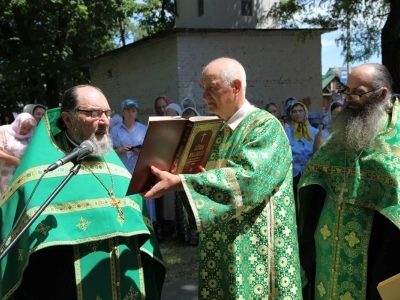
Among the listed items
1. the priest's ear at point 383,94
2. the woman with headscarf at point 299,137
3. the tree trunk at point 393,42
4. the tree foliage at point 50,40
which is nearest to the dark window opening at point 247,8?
the tree foliage at point 50,40

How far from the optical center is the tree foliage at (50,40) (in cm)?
1662

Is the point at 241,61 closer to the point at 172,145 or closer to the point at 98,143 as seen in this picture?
the point at 98,143

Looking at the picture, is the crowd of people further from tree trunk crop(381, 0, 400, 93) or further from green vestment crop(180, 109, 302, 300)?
tree trunk crop(381, 0, 400, 93)

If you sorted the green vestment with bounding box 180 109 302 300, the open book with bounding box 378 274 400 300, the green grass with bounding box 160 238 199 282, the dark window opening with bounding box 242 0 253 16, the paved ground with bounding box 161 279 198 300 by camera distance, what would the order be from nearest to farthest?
the open book with bounding box 378 274 400 300 → the green vestment with bounding box 180 109 302 300 → the paved ground with bounding box 161 279 198 300 → the green grass with bounding box 160 238 199 282 → the dark window opening with bounding box 242 0 253 16

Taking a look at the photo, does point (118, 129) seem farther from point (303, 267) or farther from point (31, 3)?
point (31, 3)

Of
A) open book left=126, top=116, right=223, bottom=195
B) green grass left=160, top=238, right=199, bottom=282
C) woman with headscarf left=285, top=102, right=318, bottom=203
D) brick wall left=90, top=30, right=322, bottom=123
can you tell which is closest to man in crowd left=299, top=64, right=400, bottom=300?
open book left=126, top=116, right=223, bottom=195

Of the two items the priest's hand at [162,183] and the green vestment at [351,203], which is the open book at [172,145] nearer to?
the priest's hand at [162,183]

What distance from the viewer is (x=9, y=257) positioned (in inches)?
112

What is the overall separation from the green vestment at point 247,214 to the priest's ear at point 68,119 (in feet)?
2.53

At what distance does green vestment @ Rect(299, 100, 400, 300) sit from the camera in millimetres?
3098

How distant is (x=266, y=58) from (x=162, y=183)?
43.5 feet

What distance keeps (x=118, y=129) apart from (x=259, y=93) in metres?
8.53

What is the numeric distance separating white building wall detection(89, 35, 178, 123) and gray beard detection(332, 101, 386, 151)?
11265 mm

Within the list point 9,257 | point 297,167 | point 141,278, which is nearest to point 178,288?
point 297,167
